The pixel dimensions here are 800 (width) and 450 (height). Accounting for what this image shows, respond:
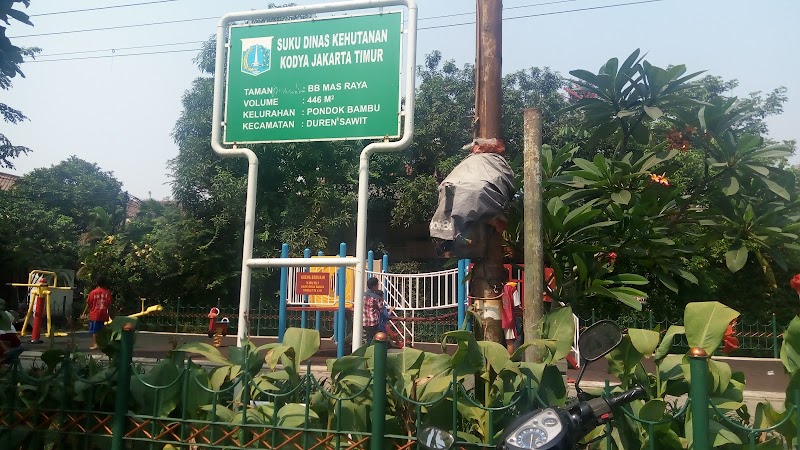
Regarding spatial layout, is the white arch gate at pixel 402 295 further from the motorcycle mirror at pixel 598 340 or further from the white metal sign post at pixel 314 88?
the motorcycle mirror at pixel 598 340

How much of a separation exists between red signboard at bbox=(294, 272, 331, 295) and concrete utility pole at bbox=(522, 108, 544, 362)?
7.85 meters

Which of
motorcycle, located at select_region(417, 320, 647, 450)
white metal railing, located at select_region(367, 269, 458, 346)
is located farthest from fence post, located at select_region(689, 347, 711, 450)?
white metal railing, located at select_region(367, 269, 458, 346)

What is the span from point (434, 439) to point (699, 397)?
3.57ft

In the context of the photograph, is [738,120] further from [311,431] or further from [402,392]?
[311,431]

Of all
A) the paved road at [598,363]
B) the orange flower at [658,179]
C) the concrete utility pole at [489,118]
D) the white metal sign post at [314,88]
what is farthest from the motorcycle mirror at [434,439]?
the paved road at [598,363]

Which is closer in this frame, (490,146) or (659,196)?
(490,146)

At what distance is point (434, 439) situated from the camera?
223 centimetres

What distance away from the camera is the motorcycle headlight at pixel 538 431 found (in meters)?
2.02

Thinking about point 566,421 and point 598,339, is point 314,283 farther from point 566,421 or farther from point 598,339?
point 566,421

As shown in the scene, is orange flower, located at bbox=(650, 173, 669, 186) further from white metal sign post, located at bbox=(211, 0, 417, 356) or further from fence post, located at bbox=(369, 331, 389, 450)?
fence post, located at bbox=(369, 331, 389, 450)

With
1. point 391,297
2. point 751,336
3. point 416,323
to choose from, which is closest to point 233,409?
point 391,297

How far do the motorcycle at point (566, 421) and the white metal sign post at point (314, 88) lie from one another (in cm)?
189

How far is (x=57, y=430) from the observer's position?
357 centimetres

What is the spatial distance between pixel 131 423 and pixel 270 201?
1400 centimetres
